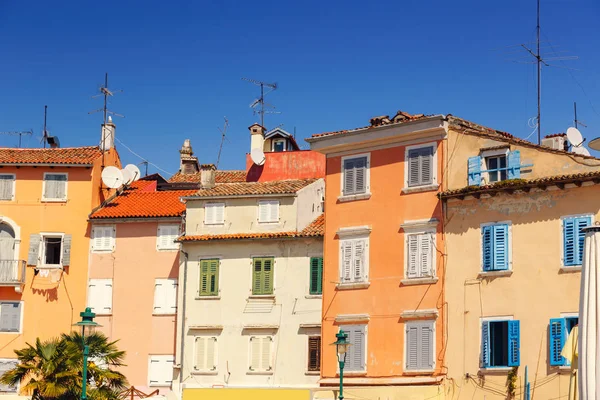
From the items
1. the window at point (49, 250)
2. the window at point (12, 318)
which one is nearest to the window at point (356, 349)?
the window at point (49, 250)

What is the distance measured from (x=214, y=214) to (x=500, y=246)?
642 inches

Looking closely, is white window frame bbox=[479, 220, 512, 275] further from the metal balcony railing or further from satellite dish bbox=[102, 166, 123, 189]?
the metal balcony railing

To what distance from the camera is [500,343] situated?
1560 inches

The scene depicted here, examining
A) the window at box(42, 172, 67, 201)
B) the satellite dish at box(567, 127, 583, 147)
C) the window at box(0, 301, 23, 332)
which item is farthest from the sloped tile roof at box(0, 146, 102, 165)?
the satellite dish at box(567, 127, 583, 147)

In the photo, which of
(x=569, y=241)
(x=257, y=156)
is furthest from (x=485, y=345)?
(x=257, y=156)

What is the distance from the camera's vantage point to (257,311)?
50.6 meters

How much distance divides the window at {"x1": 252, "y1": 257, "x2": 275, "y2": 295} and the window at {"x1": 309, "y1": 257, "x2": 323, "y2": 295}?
6.28 ft

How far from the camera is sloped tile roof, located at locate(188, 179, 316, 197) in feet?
169

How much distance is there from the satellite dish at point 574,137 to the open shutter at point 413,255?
6.63 meters

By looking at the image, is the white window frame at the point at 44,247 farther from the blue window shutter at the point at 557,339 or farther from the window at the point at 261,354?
the blue window shutter at the point at 557,339

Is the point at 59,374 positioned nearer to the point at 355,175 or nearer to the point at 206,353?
the point at 206,353

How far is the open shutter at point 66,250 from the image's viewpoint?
5625 centimetres

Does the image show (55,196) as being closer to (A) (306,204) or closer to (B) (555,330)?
(A) (306,204)

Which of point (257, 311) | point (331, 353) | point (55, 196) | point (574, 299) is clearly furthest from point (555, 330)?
point (55, 196)
